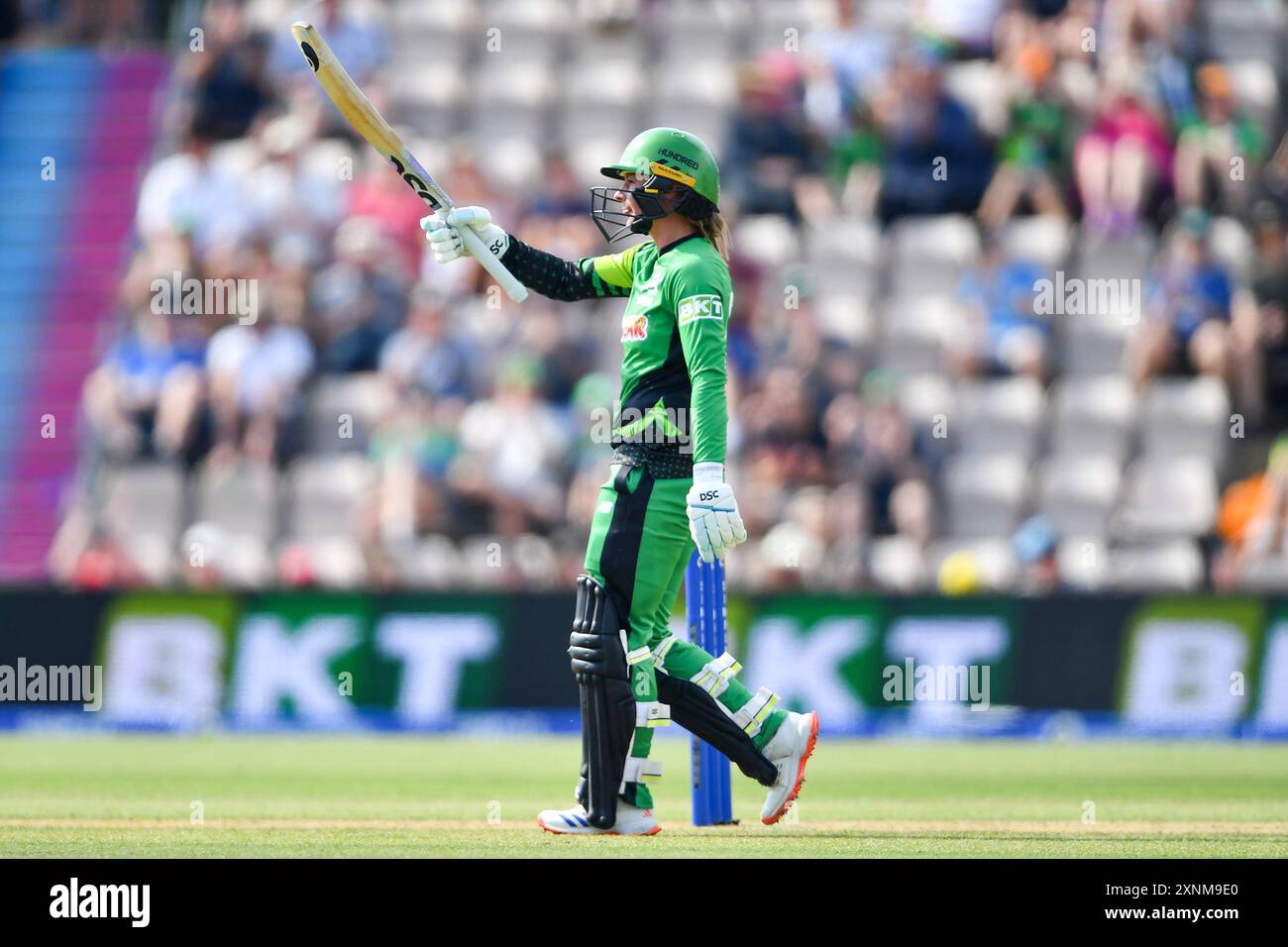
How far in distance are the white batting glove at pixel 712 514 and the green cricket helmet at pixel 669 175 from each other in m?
1.08

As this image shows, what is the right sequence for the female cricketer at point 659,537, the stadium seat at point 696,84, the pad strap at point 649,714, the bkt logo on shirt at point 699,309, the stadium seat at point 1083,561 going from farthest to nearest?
1. the stadium seat at point 696,84
2. the stadium seat at point 1083,561
3. the pad strap at point 649,714
4. the female cricketer at point 659,537
5. the bkt logo on shirt at point 699,309

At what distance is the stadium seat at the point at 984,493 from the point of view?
49.9ft

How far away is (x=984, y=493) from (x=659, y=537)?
820 centimetres

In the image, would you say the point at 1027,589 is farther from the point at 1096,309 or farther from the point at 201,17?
the point at 201,17

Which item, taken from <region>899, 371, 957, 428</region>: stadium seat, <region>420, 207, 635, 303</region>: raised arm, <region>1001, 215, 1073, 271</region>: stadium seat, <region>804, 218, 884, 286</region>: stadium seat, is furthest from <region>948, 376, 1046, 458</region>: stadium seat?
<region>420, 207, 635, 303</region>: raised arm

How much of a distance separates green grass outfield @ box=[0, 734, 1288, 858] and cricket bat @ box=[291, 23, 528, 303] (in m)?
2.19

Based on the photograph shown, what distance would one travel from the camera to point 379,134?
806 centimetres

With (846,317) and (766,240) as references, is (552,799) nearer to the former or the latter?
(846,317)

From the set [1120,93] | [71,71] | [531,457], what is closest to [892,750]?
[531,457]

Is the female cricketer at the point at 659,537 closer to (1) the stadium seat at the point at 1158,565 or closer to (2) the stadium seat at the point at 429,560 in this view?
(1) the stadium seat at the point at 1158,565

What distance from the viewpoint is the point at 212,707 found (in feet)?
44.7

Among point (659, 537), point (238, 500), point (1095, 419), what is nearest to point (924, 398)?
point (1095, 419)

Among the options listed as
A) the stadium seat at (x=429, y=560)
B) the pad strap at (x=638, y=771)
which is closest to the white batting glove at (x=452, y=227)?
the pad strap at (x=638, y=771)

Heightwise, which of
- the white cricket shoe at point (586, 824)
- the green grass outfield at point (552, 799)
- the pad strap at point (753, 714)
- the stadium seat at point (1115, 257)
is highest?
the stadium seat at point (1115, 257)
